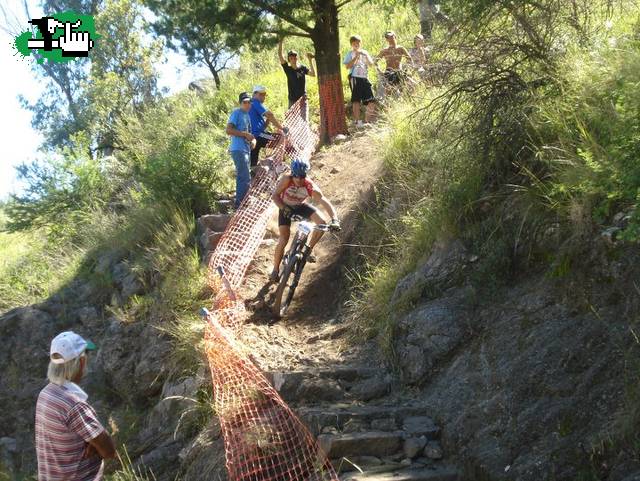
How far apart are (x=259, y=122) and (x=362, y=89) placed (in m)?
2.96

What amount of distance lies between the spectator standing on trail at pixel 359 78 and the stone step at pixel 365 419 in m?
9.77

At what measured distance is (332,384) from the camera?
27.2 feet

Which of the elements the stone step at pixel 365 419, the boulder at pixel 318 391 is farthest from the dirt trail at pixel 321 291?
the stone step at pixel 365 419

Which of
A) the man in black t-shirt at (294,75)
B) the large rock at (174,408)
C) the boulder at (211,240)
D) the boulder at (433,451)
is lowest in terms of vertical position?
the large rock at (174,408)

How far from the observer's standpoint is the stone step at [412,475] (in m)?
6.51

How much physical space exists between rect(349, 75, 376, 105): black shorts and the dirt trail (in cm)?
122

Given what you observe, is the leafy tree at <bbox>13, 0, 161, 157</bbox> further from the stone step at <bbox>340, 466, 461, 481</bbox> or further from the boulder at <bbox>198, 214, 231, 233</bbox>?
the stone step at <bbox>340, 466, 461, 481</bbox>

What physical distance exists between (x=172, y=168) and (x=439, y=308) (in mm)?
7516

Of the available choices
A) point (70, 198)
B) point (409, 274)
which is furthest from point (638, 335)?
A: point (70, 198)

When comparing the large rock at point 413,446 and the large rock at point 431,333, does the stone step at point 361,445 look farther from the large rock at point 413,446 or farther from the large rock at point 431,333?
the large rock at point 431,333

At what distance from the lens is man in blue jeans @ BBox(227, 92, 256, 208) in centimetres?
1322

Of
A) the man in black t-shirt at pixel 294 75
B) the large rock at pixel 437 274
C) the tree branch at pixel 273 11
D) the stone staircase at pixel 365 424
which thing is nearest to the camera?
the stone staircase at pixel 365 424

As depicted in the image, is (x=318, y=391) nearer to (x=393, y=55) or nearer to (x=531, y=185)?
(x=531, y=185)

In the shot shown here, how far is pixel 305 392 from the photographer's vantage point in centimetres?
821
